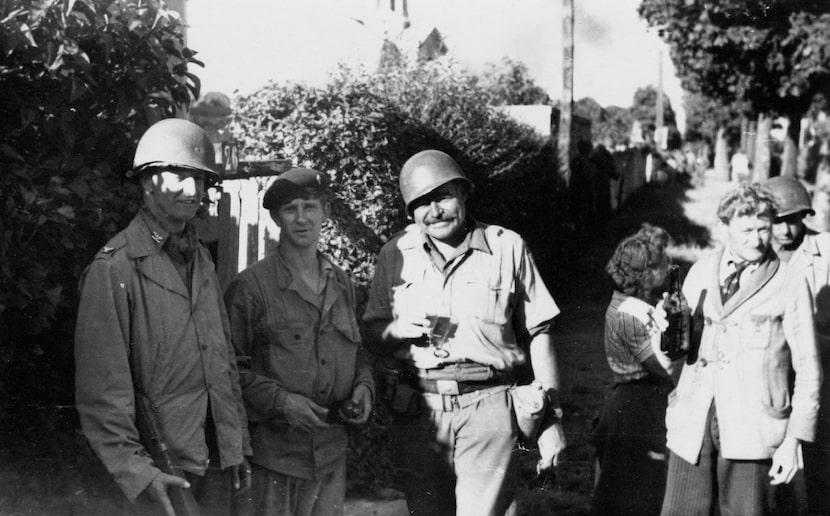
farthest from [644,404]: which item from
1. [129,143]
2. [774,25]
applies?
[774,25]

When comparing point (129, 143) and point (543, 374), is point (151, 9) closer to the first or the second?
point (129, 143)

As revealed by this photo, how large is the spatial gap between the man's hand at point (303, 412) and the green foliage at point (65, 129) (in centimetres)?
86

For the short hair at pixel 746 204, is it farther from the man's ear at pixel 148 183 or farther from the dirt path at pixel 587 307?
the man's ear at pixel 148 183

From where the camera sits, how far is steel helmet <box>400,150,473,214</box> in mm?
3717

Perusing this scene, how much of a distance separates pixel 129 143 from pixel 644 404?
8.66ft

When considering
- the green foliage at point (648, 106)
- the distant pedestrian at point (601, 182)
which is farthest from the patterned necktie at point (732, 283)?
the green foliage at point (648, 106)

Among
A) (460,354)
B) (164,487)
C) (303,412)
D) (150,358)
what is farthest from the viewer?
(460,354)

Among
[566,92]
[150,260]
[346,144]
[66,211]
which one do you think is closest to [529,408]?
[150,260]

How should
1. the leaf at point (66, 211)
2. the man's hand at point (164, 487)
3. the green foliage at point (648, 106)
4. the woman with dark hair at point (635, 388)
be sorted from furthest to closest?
the green foliage at point (648, 106)
the woman with dark hair at point (635, 388)
the leaf at point (66, 211)
the man's hand at point (164, 487)

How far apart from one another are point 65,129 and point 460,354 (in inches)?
68.2

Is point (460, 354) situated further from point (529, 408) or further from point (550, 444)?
point (550, 444)

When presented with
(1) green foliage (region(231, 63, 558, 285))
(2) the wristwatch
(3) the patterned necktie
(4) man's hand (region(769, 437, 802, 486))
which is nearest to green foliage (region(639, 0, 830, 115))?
(1) green foliage (region(231, 63, 558, 285))

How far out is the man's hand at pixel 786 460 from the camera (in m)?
3.72

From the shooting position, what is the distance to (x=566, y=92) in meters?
15.1
